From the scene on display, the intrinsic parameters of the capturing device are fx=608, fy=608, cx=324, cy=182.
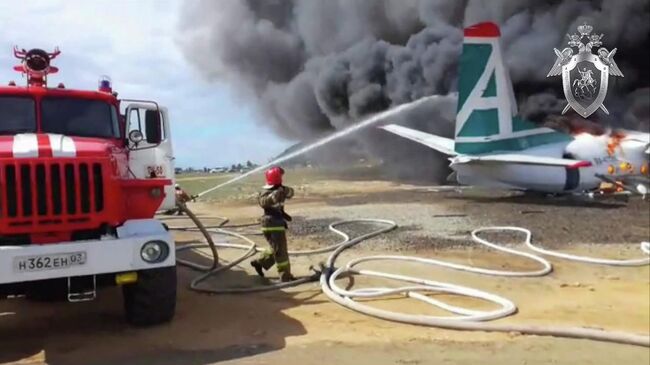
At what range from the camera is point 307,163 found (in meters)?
29.4

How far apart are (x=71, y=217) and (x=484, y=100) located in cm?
1356

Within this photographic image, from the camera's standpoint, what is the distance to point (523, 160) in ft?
51.4

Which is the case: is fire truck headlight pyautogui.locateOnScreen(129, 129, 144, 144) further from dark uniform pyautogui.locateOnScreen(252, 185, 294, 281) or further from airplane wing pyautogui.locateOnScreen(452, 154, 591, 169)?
airplane wing pyautogui.locateOnScreen(452, 154, 591, 169)

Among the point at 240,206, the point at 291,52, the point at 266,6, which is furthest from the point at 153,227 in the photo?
the point at 266,6

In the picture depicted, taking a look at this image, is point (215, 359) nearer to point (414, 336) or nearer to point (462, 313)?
point (414, 336)

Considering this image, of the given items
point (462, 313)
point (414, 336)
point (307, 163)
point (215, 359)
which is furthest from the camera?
point (307, 163)

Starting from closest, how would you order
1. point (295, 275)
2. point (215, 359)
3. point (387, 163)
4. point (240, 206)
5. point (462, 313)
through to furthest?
point (215, 359)
point (462, 313)
point (295, 275)
point (240, 206)
point (387, 163)

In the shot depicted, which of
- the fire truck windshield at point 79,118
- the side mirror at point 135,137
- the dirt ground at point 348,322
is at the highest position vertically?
the fire truck windshield at point 79,118

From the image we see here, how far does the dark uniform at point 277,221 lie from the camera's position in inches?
258

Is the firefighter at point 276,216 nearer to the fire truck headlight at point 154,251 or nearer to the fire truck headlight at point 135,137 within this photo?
the fire truck headlight at point 135,137

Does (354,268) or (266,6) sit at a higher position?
(266,6)

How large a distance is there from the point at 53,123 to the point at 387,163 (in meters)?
22.5

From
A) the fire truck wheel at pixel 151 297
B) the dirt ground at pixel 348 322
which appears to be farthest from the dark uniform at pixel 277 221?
the fire truck wheel at pixel 151 297

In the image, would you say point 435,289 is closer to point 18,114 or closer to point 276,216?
point 276,216
